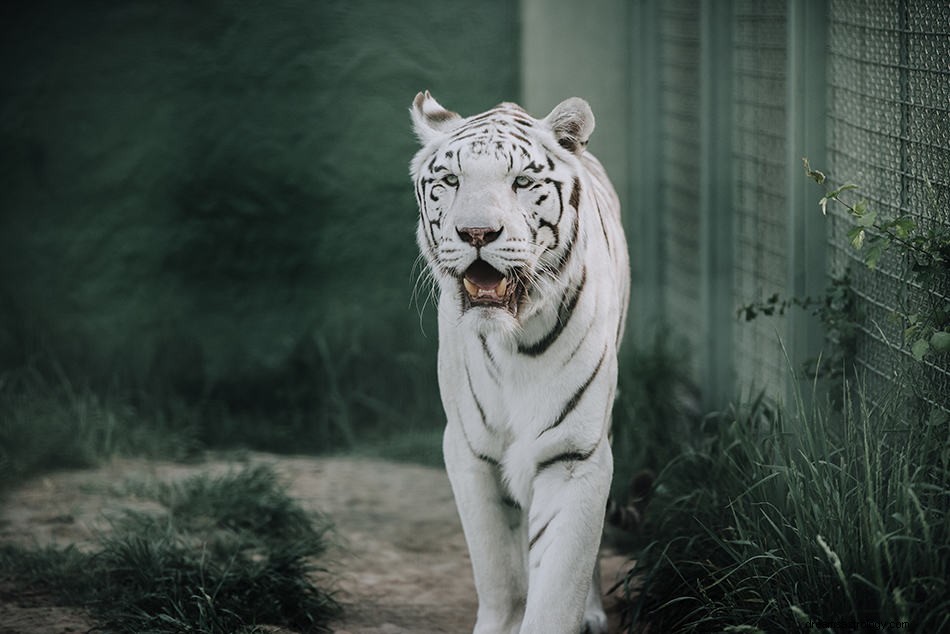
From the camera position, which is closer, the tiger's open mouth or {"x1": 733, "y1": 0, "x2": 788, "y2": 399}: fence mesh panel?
the tiger's open mouth

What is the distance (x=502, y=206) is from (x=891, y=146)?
4.55 feet

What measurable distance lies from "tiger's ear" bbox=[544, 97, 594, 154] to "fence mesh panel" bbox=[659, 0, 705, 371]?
2.63 metres

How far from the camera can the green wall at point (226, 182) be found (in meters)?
6.50

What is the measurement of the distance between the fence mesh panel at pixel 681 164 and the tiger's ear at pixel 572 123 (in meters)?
2.63

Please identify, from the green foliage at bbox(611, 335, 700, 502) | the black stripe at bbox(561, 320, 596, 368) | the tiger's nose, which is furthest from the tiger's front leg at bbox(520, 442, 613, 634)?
the green foliage at bbox(611, 335, 700, 502)

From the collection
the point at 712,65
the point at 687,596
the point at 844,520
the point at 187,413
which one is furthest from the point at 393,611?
the point at 712,65

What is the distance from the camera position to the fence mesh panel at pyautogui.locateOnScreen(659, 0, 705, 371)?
20.5 ft

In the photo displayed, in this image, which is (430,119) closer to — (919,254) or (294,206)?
(919,254)

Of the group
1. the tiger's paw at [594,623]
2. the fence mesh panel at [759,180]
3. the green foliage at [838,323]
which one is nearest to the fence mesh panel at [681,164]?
the fence mesh panel at [759,180]

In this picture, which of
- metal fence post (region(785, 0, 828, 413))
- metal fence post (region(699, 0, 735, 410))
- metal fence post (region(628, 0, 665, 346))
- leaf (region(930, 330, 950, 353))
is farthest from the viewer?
metal fence post (region(628, 0, 665, 346))

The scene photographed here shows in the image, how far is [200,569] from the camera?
13.3 feet

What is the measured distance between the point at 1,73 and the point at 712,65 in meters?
3.53

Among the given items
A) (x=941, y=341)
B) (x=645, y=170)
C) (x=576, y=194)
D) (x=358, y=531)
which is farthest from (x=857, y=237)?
(x=645, y=170)

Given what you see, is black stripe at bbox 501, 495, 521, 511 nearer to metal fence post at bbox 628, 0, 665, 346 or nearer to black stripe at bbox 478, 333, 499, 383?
black stripe at bbox 478, 333, 499, 383
